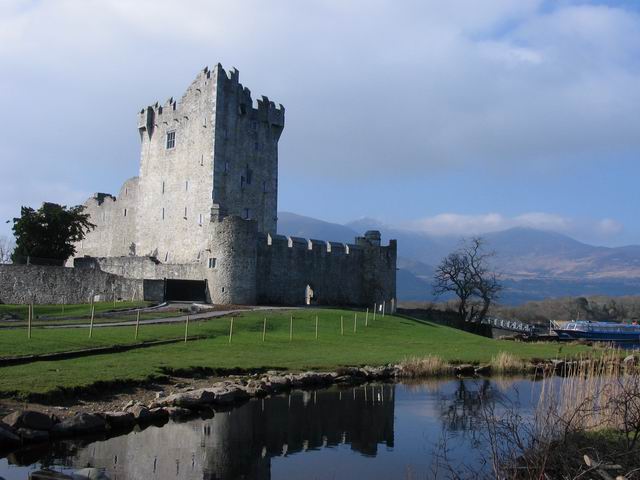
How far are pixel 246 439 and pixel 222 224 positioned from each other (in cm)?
3286

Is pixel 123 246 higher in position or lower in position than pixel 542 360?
higher

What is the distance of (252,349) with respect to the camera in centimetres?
3200

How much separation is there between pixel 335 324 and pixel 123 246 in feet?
104

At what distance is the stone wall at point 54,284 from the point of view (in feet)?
169

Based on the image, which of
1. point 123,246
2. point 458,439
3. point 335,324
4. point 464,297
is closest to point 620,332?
point 464,297

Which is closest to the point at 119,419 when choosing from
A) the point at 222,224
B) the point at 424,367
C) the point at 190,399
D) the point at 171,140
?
the point at 190,399

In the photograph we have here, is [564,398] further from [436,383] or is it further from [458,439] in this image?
[436,383]

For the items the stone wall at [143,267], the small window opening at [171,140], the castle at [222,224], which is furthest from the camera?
the small window opening at [171,140]

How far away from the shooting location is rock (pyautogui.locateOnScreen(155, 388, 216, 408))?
814 inches

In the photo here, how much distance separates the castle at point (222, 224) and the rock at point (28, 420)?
1299 inches

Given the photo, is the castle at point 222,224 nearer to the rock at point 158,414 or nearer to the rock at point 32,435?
the rock at point 158,414

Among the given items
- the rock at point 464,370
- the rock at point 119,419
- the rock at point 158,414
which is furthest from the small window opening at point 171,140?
the rock at point 119,419

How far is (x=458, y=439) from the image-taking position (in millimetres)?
19031

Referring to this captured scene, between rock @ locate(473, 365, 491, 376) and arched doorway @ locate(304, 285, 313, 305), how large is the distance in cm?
2423
